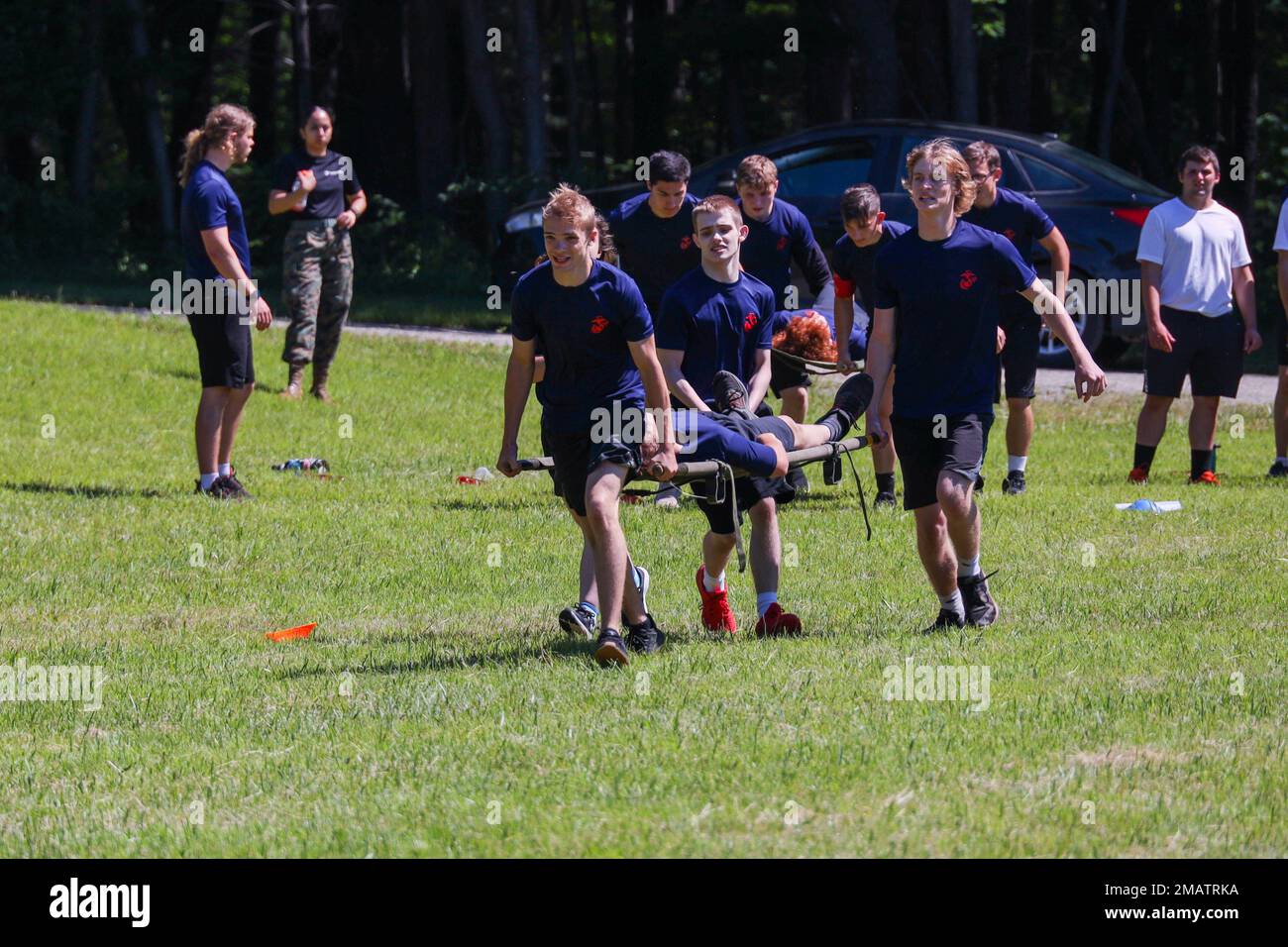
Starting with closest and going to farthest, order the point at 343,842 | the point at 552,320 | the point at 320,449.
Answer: the point at 343,842 < the point at 552,320 < the point at 320,449

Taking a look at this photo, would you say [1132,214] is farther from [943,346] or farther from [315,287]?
[943,346]

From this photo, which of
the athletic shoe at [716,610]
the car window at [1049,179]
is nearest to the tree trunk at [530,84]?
the car window at [1049,179]

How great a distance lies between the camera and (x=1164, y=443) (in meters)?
14.3

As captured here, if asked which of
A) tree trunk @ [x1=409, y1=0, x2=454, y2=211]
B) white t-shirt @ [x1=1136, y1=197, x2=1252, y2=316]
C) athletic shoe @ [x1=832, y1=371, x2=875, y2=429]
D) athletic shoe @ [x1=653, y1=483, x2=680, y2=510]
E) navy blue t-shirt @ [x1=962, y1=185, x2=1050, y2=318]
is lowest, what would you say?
athletic shoe @ [x1=653, y1=483, x2=680, y2=510]

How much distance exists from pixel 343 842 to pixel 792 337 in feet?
17.9

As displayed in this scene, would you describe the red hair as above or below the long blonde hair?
below

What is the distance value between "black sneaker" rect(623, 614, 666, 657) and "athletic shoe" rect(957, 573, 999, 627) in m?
1.34

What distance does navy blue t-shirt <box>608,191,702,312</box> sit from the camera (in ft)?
34.1

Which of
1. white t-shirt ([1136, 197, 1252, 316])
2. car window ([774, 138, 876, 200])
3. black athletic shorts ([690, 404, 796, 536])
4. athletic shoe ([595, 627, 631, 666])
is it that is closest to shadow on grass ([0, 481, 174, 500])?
black athletic shorts ([690, 404, 796, 536])

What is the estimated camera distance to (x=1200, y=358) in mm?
12258

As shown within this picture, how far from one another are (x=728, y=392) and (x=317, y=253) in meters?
7.96

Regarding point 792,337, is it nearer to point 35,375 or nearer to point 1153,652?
point 1153,652

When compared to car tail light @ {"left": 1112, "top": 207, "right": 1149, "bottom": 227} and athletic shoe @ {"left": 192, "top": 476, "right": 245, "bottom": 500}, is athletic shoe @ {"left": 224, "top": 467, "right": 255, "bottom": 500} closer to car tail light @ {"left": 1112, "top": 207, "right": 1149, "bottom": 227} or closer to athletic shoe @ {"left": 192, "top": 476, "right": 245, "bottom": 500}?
athletic shoe @ {"left": 192, "top": 476, "right": 245, "bottom": 500}
